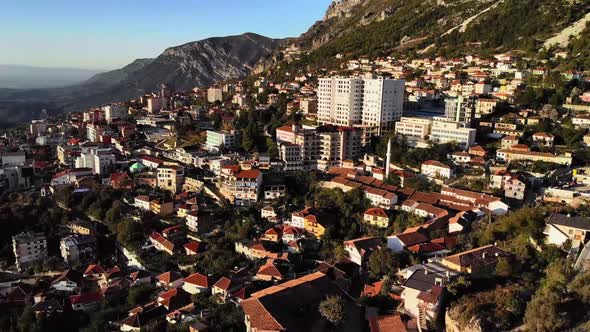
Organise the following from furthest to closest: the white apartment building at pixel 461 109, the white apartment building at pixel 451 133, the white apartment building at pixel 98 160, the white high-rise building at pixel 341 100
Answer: the white apartment building at pixel 98 160, the white high-rise building at pixel 341 100, the white apartment building at pixel 461 109, the white apartment building at pixel 451 133

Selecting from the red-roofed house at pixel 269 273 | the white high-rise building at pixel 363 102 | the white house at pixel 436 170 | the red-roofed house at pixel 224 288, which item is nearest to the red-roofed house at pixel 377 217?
the white house at pixel 436 170

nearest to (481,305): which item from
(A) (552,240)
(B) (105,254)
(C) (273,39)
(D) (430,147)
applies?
(A) (552,240)

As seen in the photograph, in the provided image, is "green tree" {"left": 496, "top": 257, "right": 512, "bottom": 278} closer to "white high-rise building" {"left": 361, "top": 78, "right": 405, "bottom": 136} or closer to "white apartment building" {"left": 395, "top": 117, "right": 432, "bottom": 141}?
"white apartment building" {"left": 395, "top": 117, "right": 432, "bottom": 141}

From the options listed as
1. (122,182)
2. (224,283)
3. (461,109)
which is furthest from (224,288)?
(461,109)

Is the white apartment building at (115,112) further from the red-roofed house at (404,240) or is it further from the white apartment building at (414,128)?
the red-roofed house at (404,240)

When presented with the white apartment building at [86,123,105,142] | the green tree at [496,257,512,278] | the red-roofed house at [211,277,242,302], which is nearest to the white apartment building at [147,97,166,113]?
the white apartment building at [86,123,105,142]

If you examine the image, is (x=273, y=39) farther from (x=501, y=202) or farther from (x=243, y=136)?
(x=501, y=202)

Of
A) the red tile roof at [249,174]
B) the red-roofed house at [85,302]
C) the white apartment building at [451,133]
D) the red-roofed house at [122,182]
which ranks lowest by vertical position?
the red-roofed house at [85,302]
